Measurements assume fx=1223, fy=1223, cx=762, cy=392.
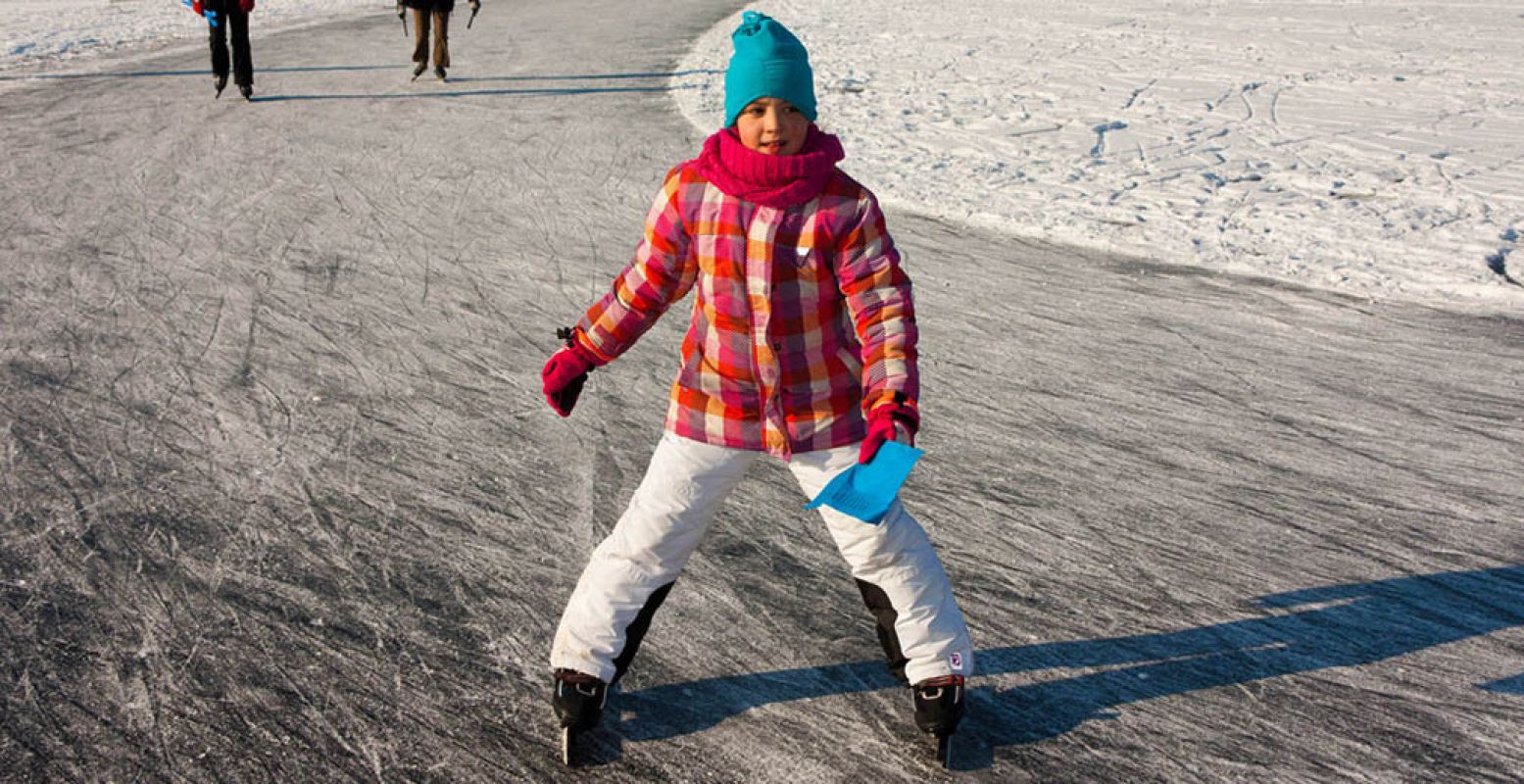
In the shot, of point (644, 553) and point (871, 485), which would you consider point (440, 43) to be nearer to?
point (644, 553)

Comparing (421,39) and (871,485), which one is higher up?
(421,39)

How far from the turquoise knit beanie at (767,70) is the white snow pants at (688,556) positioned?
70 cm

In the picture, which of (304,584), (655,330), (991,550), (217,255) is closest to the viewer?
(304,584)

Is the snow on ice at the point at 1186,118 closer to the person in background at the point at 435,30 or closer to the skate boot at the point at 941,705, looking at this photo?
the person in background at the point at 435,30

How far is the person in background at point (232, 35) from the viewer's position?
391 inches

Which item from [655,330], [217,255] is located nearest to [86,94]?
[217,255]

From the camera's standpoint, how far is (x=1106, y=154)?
898cm

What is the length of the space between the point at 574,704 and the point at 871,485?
870 mm

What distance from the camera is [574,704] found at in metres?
2.62

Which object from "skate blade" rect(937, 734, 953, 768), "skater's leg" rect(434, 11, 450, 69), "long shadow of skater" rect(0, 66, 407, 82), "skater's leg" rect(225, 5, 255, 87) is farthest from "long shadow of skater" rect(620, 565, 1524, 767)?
"long shadow of skater" rect(0, 66, 407, 82)

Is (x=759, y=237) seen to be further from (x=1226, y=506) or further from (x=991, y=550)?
(x=1226, y=506)

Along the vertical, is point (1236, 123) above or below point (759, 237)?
below

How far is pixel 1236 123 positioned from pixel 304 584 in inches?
352

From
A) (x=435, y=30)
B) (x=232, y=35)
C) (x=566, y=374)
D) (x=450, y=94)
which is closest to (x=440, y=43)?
(x=435, y=30)
